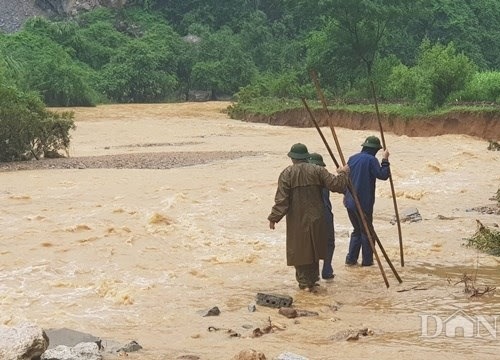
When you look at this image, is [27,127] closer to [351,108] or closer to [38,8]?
[351,108]

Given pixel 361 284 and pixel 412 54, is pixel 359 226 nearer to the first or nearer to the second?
pixel 361 284

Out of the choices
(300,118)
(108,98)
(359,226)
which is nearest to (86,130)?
(300,118)

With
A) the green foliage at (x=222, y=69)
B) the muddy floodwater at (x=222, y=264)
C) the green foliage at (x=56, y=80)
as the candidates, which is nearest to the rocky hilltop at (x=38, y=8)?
the green foliage at (x=222, y=69)

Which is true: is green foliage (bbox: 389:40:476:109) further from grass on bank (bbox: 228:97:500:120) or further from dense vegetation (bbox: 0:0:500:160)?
grass on bank (bbox: 228:97:500:120)

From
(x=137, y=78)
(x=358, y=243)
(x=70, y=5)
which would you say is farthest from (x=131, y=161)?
(x=70, y=5)

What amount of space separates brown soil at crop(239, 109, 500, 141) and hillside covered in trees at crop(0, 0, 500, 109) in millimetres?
1141

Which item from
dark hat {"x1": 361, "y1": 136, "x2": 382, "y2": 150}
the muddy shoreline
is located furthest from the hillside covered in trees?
dark hat {"x1": 361, "y1": 136, "x2": 382, "y2": 150}

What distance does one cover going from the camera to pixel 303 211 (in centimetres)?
866

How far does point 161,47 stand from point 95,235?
42301 mm

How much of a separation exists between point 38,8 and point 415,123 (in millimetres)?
45876

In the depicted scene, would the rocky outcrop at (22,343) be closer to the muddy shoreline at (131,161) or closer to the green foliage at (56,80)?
the muddy shoreline at (131,161)

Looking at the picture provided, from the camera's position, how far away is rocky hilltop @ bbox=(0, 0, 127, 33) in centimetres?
6312

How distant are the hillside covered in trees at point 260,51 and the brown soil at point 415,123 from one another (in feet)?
3.74

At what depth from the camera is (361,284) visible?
907 centimetres
